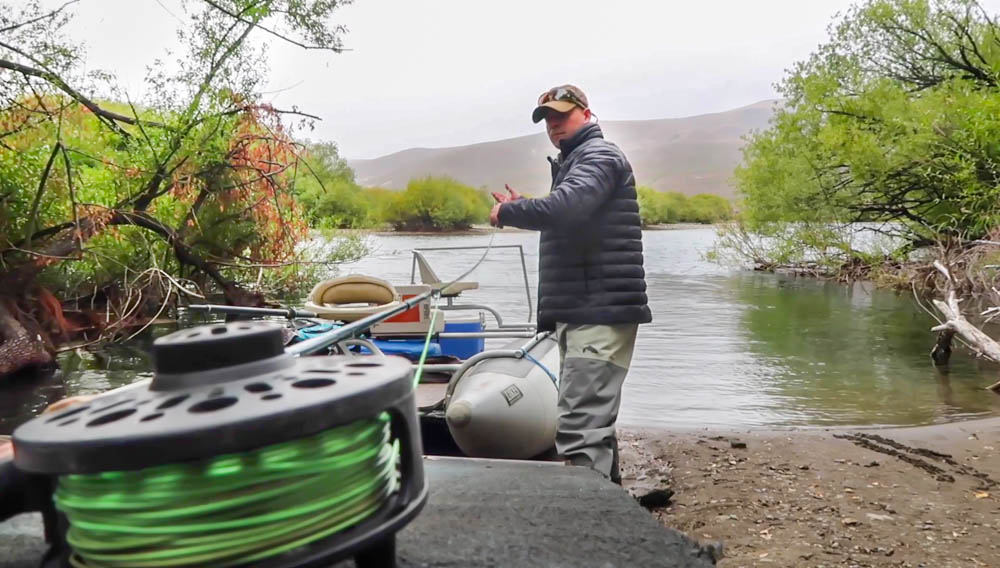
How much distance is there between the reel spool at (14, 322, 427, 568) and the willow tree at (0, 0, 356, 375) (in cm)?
1110

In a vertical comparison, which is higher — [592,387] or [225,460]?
[225,460]

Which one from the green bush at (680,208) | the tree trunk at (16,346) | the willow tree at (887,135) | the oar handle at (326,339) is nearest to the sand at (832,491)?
the oar handle at (326,339)

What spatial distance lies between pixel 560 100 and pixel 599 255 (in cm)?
78

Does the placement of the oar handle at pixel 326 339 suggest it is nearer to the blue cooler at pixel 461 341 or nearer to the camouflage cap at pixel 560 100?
the camouflage cap at pixel 560 100

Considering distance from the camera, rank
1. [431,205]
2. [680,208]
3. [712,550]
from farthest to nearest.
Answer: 1. [680,208]
2. [431,205]
3. [712,550]

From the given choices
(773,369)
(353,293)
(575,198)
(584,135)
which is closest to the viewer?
(575,198)

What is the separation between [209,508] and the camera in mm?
794

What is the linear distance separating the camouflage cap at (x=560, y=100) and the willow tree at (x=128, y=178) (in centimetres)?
855

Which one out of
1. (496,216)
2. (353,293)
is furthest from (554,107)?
(353,293)

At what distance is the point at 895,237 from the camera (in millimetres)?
22312

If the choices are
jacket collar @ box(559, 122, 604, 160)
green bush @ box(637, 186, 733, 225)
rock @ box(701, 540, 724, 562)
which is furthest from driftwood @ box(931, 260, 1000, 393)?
green bush @ box(637, 186, 733, 225)

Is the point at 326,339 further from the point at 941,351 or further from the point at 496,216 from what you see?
the point at 941,351

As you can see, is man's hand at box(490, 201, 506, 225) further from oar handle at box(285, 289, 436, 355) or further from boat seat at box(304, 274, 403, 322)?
boat seat at box(304, 274, 403, 322)

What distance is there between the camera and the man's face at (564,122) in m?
4.01
